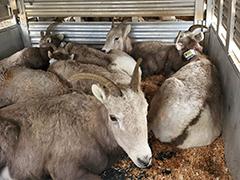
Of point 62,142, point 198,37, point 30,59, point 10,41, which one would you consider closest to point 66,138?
point 62,142

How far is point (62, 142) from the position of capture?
11.3 ft

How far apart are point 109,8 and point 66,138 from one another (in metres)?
3.99

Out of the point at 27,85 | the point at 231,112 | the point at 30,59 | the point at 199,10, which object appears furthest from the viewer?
the point at 199,10

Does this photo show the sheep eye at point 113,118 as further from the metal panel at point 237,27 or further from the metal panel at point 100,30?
the metal panel at point 100,30

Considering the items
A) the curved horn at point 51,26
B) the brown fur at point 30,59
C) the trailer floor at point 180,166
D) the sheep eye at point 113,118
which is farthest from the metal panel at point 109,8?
the sheep eye at point 113,118

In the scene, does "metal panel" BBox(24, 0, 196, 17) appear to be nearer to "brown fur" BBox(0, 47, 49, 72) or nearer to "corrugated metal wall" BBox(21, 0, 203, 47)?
"corrugated metal wall" BBox(21, 0, 203, 47)

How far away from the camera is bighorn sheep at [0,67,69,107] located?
15.3 ft

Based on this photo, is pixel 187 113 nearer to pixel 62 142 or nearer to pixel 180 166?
pixel 180 166

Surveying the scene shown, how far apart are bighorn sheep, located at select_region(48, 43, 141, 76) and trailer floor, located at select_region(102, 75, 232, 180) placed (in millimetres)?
1859

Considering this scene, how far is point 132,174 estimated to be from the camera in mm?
3910

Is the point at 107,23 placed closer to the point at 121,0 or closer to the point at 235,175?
the point at 121,0

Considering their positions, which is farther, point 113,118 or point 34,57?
point 34,57

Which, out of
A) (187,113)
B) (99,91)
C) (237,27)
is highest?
(237,27)

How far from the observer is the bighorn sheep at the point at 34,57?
6.05 metres
